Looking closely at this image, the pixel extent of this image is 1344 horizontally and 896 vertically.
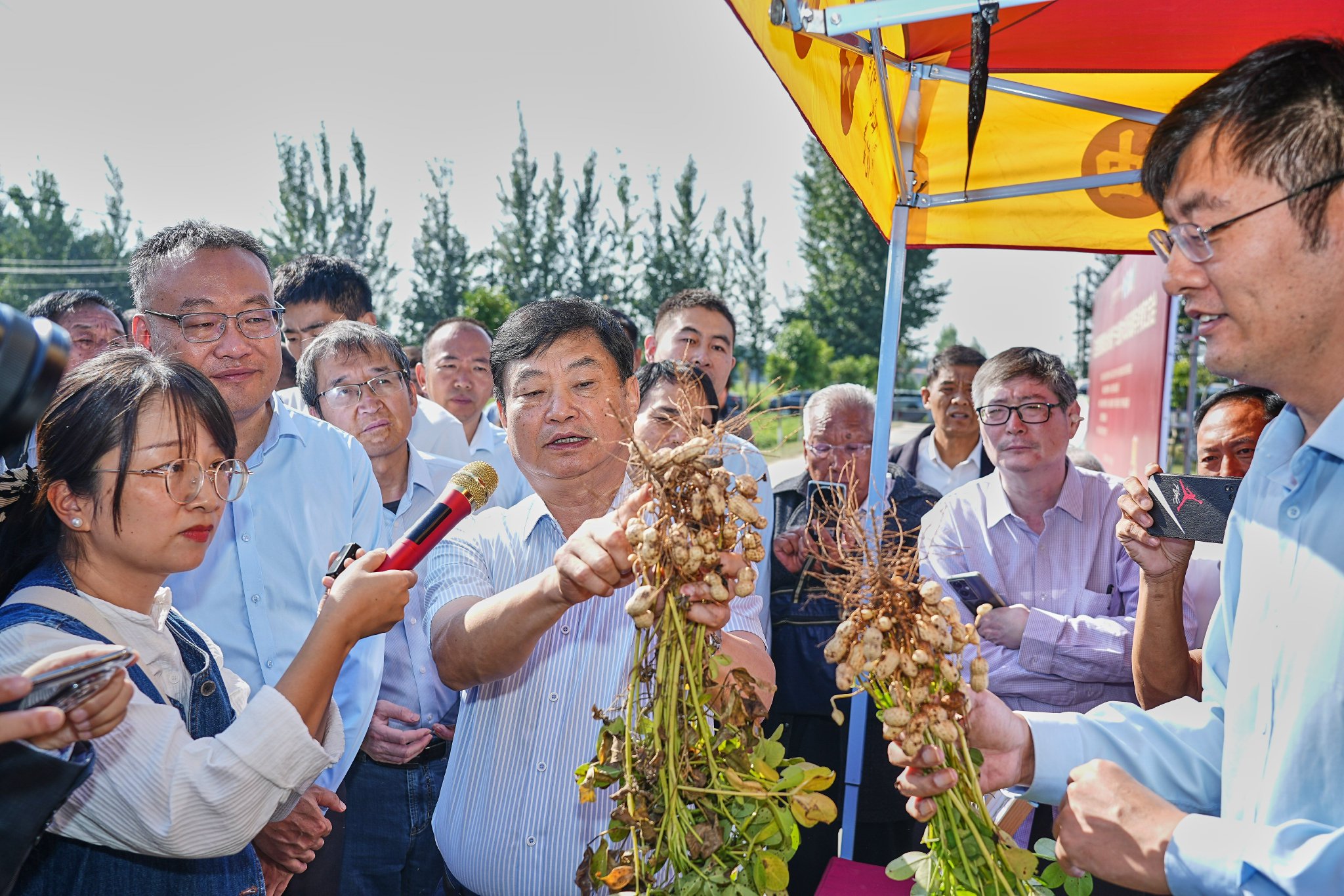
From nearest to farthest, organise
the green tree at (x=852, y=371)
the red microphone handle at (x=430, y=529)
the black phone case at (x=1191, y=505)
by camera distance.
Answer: the red microphone handle at (x=430, y=529) < the black phone case at (x=1191, y=505) < the green tree at (x=852, y=371)

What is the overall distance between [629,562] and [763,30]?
1.72m

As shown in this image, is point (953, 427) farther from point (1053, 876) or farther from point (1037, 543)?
point (1053, 876)

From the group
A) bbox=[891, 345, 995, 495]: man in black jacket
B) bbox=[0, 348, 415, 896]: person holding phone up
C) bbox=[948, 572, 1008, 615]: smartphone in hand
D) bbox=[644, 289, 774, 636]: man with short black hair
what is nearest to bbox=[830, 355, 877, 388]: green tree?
bbox=[891, 345, 995, 495]: man in black jacket

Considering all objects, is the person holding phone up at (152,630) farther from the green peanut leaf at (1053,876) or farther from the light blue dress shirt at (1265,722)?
the light blue dress shirt at (1265,722)

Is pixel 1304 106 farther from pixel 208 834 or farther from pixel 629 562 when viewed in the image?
pixel 208 834

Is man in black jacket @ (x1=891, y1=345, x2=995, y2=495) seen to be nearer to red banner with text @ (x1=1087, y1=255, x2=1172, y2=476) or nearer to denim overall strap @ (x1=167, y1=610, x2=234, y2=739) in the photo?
red banner with text @ (x1=1087, y1=255, x2=1172, y2=476)

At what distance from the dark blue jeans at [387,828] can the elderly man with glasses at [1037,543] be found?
72.8 inches

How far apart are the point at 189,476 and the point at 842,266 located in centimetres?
4338

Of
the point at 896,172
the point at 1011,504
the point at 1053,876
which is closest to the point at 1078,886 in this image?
the point at 1053,876

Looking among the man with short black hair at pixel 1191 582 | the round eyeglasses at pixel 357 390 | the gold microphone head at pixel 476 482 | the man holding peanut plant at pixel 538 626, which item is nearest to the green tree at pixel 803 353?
the round eyeglasses at pixel 357 390

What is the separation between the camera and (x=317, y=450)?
8.62 feet

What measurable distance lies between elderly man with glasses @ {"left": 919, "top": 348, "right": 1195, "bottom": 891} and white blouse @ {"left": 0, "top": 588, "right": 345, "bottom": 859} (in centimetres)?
207

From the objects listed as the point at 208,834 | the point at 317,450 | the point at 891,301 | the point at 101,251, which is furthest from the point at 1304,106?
the point at 101,251

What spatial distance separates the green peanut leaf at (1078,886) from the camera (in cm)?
153
